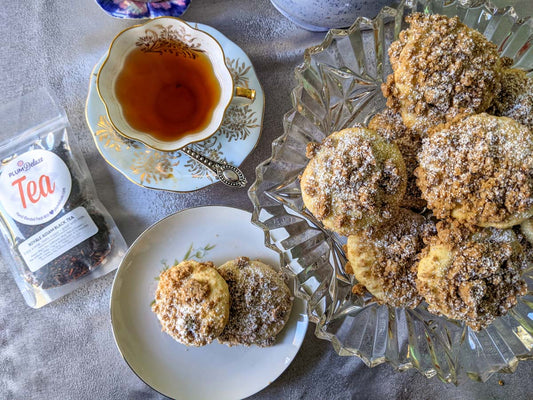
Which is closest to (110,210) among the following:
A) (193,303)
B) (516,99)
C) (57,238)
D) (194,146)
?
(57,238)

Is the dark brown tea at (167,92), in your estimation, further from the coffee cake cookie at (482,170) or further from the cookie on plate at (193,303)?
the coffee cake cookie at (482,170)

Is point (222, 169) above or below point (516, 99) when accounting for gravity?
below

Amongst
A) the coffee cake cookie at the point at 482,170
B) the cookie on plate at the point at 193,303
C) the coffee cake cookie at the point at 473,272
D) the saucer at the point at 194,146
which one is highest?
the coffee cake cookie at the point at 482,170

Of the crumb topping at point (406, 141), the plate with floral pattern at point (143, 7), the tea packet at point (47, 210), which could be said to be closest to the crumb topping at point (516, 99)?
the crumb topping at point (406, 141)

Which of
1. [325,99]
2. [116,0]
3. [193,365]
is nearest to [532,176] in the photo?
[325,99]

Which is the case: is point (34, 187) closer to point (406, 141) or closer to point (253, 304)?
point (253, 304)

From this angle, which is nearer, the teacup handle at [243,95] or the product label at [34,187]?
the teacup handle at [243,95]

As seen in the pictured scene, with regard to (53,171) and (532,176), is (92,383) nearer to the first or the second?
(53,171)

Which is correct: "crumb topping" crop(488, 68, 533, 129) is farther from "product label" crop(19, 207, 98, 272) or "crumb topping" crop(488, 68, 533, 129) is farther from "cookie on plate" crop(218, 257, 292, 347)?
"product label" crop(19, 207, 98, 272)
